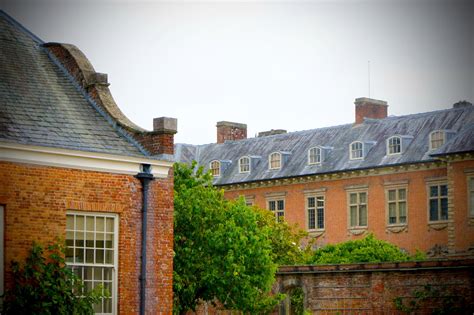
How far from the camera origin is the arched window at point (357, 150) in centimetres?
6341

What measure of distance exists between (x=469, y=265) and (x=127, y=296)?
13138mm

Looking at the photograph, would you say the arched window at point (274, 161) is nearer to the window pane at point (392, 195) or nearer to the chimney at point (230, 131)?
the chimney at point (230, 131)

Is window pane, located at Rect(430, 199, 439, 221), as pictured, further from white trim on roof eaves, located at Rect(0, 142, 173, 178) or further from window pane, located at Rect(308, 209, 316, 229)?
white trim on roof eaves, located at Rect(0, 142, 173, 178)

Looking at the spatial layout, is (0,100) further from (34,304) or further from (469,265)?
(469,265)

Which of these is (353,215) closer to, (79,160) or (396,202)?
(396,202)

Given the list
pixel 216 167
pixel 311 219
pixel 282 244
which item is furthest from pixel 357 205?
pixel 216 167

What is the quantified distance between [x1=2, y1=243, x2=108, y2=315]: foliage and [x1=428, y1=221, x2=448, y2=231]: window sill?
38659 mm

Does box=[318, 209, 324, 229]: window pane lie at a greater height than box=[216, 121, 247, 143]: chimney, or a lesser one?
lesser

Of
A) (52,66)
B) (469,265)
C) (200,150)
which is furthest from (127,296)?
(200,150)

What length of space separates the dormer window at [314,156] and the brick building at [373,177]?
6 cm

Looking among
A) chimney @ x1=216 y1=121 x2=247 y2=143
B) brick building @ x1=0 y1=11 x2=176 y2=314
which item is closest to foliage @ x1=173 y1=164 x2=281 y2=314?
brick building @ x1=0 y1=11 x2=176 y2=314

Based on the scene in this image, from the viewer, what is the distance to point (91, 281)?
2275 centimetres

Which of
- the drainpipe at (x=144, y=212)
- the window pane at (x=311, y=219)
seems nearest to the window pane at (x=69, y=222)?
the drainpipe at (x=144, y=212)

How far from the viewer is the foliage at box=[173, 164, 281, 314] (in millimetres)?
32156
